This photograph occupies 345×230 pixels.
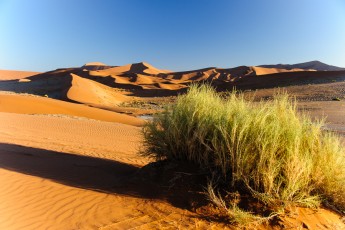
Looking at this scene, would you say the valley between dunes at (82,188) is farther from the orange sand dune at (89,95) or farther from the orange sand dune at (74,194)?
the orange sand dune at (89,95)

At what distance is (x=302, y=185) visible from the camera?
520 centimetres

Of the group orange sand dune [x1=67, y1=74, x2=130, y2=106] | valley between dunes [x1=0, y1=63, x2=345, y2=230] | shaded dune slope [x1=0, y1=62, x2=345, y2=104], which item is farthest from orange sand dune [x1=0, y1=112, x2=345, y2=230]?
orange sand dune [x1=67, y1=74, x2=130, y2=106]

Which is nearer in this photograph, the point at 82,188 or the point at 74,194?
the point at 74,194

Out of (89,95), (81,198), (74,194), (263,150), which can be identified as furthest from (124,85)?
(263,150)

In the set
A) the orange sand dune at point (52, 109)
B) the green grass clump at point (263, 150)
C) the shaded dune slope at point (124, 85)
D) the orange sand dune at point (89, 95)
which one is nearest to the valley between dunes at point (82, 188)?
the green grass clump at point (263, 150)

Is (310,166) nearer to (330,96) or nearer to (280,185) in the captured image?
(280,185)

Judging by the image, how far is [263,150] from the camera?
5051mm

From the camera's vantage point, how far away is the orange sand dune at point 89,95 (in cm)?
3440

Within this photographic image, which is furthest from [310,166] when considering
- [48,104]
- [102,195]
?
[48,104]

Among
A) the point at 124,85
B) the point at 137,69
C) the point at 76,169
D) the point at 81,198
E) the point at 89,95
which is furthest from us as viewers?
the point at 137,69

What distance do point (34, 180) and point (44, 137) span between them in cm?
634

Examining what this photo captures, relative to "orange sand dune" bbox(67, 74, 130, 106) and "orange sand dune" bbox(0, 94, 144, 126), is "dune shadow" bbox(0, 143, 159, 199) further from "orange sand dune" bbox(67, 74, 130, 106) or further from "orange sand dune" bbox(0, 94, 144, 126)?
"orange sand dune" bbox(67, 74, 130, 106)

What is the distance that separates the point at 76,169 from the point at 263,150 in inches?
163

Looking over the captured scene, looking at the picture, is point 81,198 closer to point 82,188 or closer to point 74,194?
point 74,194
